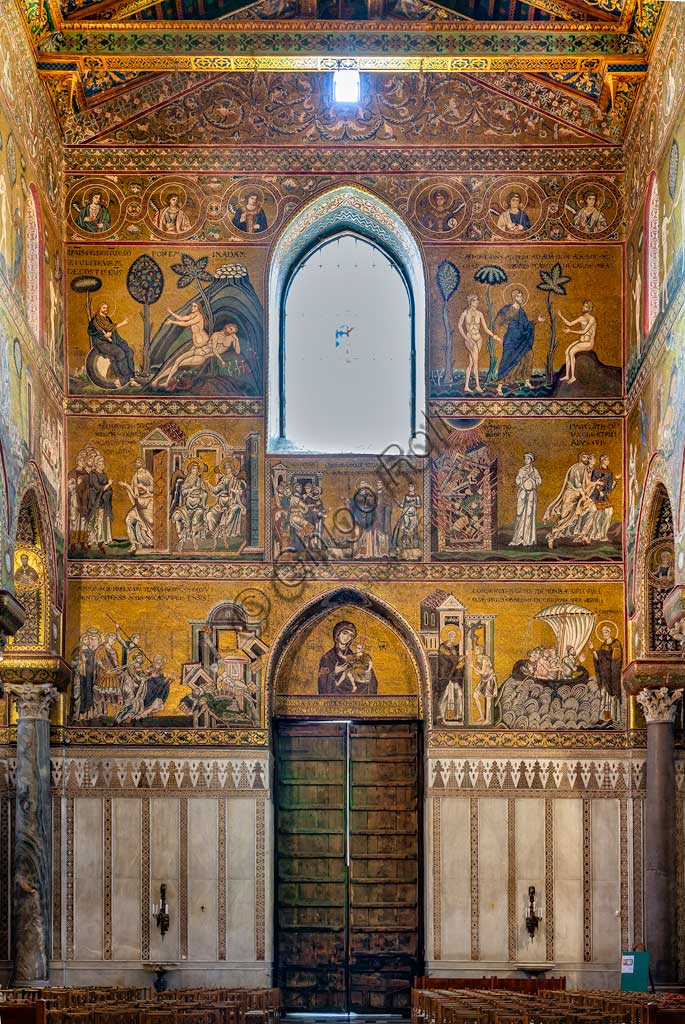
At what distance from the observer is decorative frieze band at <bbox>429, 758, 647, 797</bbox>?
97.0 feet

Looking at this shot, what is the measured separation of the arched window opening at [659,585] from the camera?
28578 millimetres

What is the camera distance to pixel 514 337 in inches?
1211

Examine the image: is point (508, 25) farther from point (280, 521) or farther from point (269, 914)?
point (269, 914)

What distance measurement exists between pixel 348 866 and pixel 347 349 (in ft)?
26.6

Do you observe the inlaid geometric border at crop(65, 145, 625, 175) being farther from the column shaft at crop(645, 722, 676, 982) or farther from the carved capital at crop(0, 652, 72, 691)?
the column shaft at crop(645, 722, 676, 982)

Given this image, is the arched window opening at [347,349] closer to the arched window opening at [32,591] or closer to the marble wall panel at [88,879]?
the arched window opening at [32,591]

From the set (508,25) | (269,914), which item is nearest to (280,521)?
(269,914)

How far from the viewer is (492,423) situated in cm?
3045

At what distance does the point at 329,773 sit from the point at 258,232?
8.50m

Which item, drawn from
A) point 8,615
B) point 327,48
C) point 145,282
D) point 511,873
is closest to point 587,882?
point 511,873

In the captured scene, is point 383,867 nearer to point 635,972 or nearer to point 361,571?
point 361,571

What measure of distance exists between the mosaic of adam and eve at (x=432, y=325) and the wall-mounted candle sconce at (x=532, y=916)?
7570 millimetres

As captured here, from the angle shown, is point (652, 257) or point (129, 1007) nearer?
point (129, 1007)

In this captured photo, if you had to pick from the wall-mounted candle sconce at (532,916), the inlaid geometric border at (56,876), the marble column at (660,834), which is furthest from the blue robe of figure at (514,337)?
the inlaid geometric border at (56,876)
